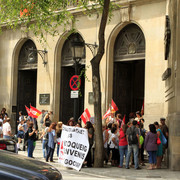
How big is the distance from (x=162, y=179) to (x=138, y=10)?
12.0 metres

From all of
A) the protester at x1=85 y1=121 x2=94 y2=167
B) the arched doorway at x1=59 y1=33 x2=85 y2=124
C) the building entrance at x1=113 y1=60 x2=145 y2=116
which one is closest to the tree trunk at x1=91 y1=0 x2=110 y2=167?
the protester at x1=85 y1=121 x2=94 y2=167

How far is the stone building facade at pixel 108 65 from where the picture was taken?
72.1 ft

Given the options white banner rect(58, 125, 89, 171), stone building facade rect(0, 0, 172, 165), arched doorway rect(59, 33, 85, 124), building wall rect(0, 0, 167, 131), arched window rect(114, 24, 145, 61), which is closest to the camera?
white banner rect(58, 125, 89, 171)

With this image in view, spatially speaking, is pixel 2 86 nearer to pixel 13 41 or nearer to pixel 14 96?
pixel 14 96

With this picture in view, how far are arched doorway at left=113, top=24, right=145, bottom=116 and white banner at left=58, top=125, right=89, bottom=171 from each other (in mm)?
9498

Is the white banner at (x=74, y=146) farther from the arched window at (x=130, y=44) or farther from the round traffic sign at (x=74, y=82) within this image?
the arched window at (x=130, y=44)

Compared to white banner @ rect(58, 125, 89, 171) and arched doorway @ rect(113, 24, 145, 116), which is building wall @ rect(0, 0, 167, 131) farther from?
white banner @ rect(58, 125, 89, 171)

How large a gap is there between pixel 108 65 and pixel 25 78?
8.69 metres

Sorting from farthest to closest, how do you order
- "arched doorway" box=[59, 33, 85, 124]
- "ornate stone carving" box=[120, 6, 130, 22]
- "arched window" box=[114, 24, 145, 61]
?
"arched doorway" box=[59, 33, 85, 124] → "arched window" box=[114, 24, 145, 61] → "ornate stone carving" box=[120, 6, 130, 22]

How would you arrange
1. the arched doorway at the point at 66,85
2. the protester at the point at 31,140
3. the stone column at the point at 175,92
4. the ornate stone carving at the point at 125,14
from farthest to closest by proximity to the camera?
1. the arched doorway at the point at 66,85
2. the ornate stone carving at the point at 125,14
3. the protester at the point at 31,140
4. the stone column at the point at 175,92

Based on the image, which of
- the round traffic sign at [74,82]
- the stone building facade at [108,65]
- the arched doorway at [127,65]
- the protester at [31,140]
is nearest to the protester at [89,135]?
the round traffic sign at [74,82]

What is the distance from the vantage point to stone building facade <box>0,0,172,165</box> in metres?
22.0

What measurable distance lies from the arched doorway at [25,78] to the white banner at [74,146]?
15.1m

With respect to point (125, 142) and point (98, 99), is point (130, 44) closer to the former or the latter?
point (98, 99)
